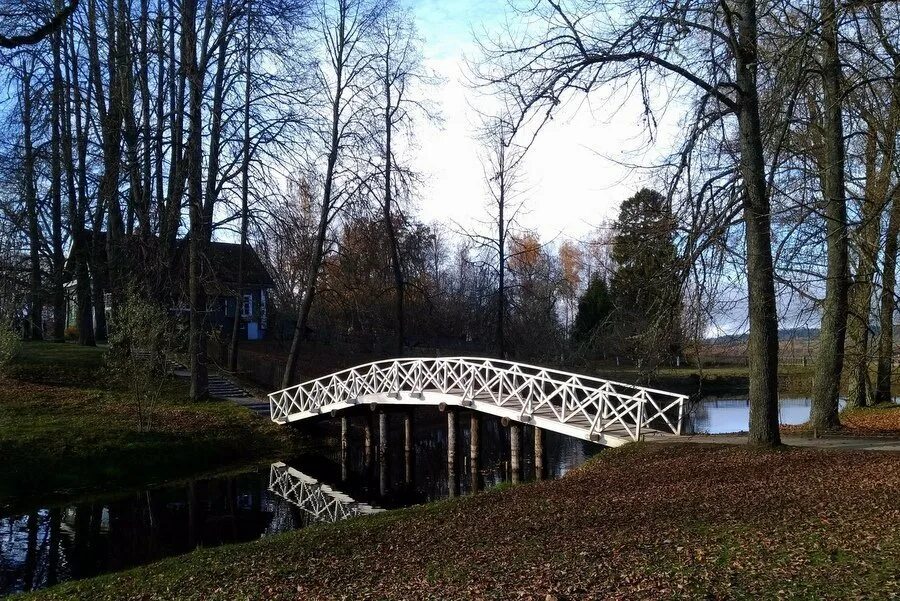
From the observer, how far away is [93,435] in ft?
61.3

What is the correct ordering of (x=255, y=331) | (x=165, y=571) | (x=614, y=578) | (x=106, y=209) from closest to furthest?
(x=614, y=578), (x=165, y=571), (x=106, y=209), (x=255, y=331)

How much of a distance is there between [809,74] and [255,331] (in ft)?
Answer: 109

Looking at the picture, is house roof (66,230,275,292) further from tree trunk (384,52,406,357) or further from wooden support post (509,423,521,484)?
wooden support post (509,423,521,484)

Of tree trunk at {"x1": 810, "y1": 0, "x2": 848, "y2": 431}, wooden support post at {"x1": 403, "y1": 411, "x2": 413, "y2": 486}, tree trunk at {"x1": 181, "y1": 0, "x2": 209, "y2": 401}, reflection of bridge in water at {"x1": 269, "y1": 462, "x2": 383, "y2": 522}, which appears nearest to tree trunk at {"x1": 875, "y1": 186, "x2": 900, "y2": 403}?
tree trunk at {"x1": 810, "y1": 0, "x2": 848, "y2": 431}

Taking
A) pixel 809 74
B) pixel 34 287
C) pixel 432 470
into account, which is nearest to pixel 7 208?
pixel 34 287

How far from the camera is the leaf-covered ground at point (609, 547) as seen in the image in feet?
19.5

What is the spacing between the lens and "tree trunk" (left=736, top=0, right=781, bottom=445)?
1097 centimetres

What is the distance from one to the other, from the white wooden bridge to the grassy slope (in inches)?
79.8

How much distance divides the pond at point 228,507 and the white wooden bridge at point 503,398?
136 centimetres

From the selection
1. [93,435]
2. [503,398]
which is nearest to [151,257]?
[93,435]

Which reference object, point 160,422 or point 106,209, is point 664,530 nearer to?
point 160,422

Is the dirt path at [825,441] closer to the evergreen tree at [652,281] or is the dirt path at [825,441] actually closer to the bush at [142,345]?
the evergreen tree at [652,281]

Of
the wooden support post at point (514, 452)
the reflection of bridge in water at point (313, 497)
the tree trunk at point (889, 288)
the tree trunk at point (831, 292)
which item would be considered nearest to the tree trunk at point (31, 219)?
the reflection of bridge in water at point (313, 497)

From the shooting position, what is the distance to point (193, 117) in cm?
2169
